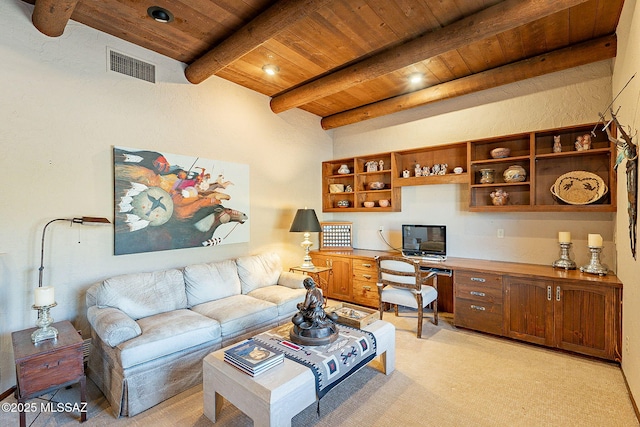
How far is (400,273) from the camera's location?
11.0 feet

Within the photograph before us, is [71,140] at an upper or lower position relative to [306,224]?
upper

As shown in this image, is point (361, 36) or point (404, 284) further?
point (404, 284)

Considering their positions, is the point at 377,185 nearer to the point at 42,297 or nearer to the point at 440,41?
the point at 440,41

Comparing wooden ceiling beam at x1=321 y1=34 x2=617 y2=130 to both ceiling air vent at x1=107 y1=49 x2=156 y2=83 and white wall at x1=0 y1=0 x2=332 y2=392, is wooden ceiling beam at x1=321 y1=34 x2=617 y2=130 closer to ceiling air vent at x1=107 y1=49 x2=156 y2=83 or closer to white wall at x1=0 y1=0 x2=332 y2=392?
white wall at x1=0 y1=0 x2=332 y2=392

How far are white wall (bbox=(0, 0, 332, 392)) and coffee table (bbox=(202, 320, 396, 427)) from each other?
1606mm

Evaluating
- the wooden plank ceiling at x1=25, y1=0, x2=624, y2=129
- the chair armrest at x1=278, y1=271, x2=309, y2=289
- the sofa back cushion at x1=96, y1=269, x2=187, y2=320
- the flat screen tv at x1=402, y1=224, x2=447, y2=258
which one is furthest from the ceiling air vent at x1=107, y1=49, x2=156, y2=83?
the flat screen tv at x1=402, y1=224, x2=447, y2=258

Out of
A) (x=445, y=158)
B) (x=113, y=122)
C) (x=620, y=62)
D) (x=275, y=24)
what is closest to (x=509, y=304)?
(x=445, y=158)

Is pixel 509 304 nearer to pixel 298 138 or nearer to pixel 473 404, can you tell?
pixel 473 404

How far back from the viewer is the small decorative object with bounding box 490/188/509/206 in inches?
143

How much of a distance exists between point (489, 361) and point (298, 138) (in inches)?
152

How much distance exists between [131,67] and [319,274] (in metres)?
3.35

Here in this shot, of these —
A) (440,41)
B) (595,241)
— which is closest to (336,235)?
(440,41)

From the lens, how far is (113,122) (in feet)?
9.65

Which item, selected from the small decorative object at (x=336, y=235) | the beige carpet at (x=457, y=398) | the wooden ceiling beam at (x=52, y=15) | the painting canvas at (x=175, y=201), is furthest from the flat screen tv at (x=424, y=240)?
the wooden ceiling beam at (x=52, y=15)
